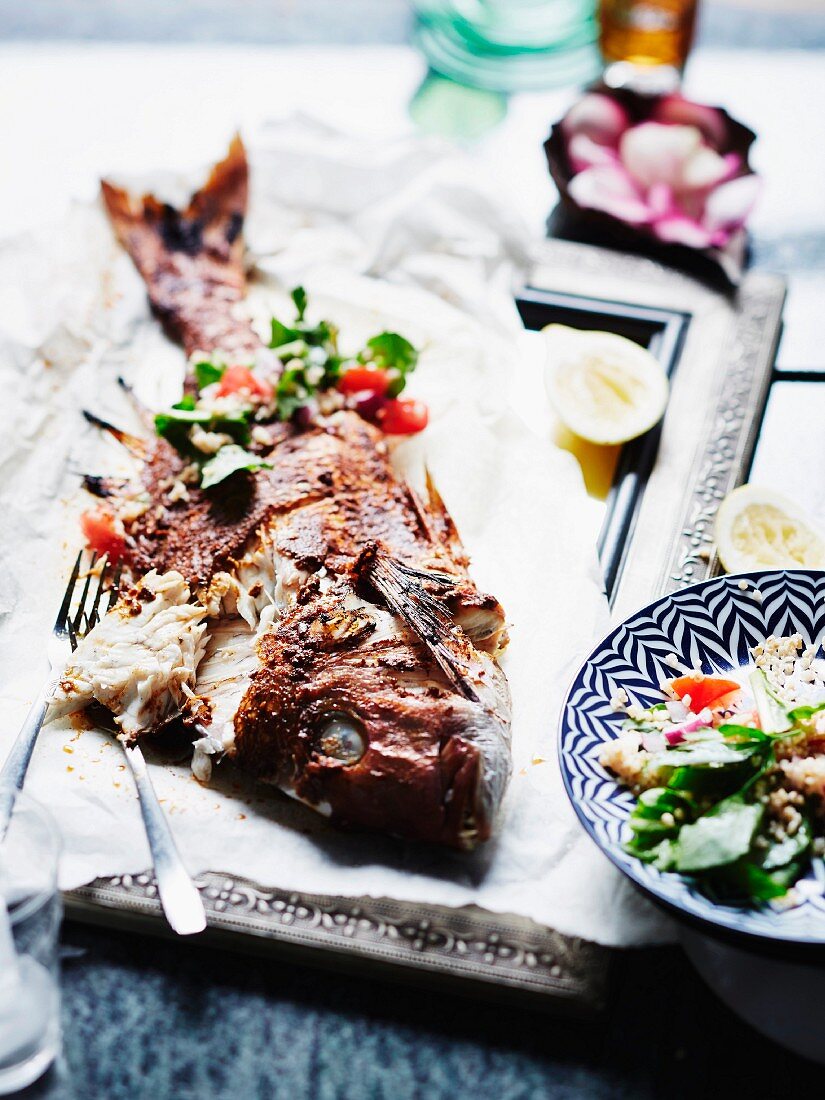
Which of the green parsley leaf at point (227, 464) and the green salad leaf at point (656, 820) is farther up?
the green parsley leaf at point (227, 464)

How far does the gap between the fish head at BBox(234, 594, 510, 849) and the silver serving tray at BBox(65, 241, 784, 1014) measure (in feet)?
0.72

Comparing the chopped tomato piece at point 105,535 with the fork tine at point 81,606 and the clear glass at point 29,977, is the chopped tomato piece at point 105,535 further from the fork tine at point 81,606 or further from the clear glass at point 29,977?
the clear glass at point 29,977

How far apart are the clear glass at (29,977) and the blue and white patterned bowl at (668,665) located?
45.1 inches

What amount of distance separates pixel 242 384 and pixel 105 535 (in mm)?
670

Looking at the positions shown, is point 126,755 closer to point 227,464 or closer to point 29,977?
→ point 29,977

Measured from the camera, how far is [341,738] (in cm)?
277

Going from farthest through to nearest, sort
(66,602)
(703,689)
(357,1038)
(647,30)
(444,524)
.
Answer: (647,30) → (444,524) → (66,602) → (703,689) → (357,1038)

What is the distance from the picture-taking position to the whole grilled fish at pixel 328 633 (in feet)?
8.86

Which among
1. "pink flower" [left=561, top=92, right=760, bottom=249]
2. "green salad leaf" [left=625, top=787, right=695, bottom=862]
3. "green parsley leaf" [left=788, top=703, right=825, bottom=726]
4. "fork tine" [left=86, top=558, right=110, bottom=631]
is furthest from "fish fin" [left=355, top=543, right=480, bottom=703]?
"pink flower" [left=561, top=92, right=760, bottom=249]

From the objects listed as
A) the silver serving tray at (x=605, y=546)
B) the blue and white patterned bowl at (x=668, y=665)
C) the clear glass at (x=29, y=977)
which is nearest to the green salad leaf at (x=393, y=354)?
the silver serving tray at (x=605, y=546)

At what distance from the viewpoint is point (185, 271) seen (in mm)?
4414

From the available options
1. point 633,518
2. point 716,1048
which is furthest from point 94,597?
point 716,1048

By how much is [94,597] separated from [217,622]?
0.42m

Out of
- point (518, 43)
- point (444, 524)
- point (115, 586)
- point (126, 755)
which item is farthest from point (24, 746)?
point (518, 43)
